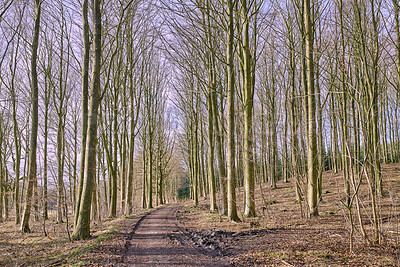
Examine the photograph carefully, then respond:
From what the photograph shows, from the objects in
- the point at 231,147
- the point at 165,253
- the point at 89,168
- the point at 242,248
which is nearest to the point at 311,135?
the point at 231,147

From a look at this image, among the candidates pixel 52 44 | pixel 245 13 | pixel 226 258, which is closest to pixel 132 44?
pixel 52 44

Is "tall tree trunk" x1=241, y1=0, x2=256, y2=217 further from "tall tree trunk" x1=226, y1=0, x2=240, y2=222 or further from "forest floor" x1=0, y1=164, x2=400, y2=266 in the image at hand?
"forest floor" x1=0, y1=164, x2=400, y2=266

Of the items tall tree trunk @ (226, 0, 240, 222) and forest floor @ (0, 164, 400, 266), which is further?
tall tree trunk @ (226, 0, 240, 222)

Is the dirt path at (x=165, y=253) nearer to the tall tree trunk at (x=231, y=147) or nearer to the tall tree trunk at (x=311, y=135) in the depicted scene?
the tall tree trunk at (x=231, y=147)

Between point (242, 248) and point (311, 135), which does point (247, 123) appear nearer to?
point (311, 135)

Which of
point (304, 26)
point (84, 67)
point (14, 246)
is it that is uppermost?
point (304, 26)

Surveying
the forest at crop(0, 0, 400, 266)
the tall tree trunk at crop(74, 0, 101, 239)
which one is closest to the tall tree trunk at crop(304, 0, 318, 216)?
the forest at crop(0, 0, 400, 266)

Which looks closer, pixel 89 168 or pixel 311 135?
pixel 89 168

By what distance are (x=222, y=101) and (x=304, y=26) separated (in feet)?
18.8

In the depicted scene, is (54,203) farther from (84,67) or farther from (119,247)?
(84,67)

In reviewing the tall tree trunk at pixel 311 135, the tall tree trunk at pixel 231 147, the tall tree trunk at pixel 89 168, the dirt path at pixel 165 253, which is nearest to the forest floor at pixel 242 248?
the dirt path at pixel 165 253

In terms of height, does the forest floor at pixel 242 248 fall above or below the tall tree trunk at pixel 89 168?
below

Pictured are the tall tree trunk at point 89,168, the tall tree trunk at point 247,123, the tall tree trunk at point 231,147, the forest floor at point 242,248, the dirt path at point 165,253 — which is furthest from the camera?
the tall tree trunk at point 247,123

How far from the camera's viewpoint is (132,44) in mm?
17359
